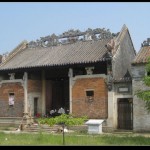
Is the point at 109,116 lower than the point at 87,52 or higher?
lower

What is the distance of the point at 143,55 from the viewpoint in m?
19.5

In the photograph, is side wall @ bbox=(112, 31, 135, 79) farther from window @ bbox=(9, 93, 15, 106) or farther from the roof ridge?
the roof ridge

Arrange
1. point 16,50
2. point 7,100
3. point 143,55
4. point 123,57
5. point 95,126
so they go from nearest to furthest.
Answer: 1. point 95,126
2. point 143,55
3. point 123,57
4. point 7,100
5. point 16,50

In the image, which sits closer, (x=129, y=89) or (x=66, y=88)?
(x=129, y=89)

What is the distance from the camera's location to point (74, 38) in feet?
83.8

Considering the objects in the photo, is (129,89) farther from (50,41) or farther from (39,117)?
(50,41)

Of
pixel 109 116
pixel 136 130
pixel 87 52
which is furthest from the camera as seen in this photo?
pixel 87 52

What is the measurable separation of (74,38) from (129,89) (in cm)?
759

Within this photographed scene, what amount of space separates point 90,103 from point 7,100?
717 cm

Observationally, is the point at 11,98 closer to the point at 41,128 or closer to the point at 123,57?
the point at 41,128

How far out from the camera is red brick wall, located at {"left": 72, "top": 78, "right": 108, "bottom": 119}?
2061 cm

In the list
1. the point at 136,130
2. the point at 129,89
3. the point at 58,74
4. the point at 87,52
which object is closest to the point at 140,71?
the point at 129,89

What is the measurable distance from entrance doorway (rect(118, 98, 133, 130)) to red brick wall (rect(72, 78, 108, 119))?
0.87 meters

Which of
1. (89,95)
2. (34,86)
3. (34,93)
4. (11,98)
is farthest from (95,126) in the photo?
(11,98)
